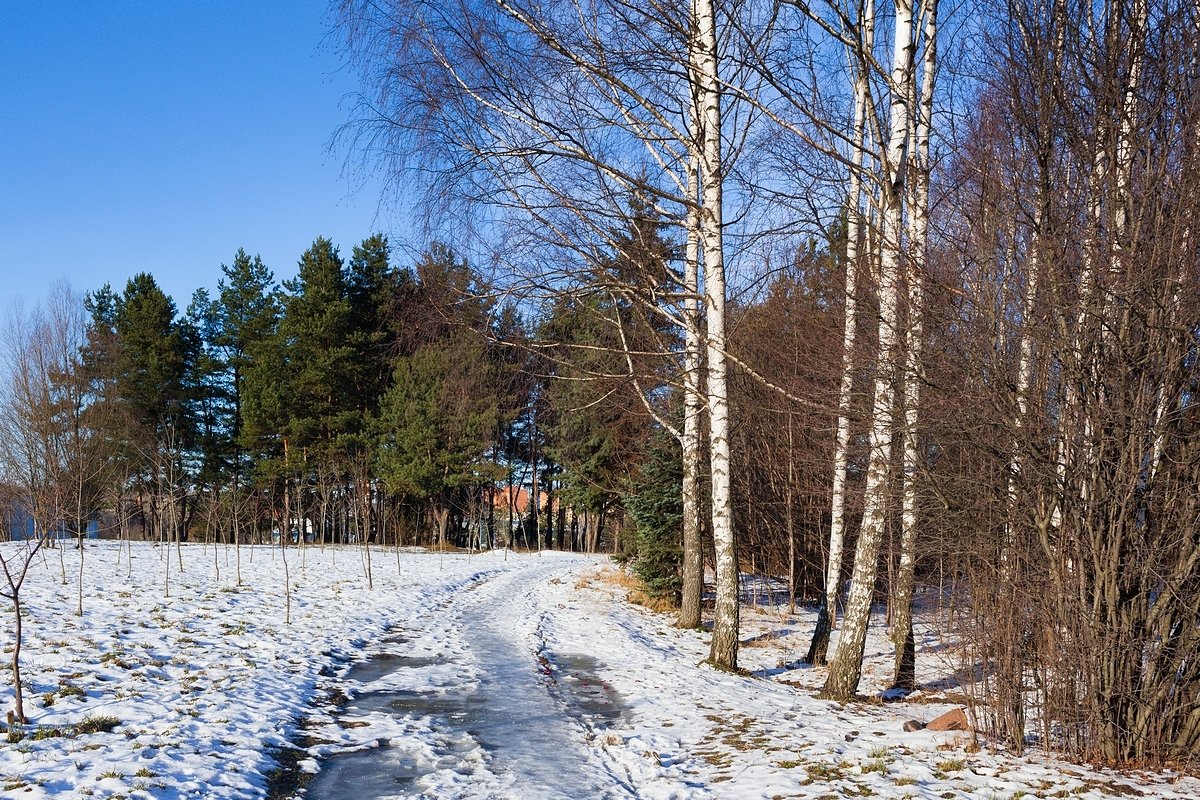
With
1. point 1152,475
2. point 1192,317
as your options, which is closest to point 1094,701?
point 1152,475

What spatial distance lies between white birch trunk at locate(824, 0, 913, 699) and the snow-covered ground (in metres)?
0.63

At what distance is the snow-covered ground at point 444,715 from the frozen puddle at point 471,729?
0.03 m

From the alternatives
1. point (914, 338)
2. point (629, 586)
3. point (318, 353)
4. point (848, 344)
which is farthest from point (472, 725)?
point (318, 353)

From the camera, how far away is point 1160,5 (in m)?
5.50

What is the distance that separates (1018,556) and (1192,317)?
6.50 feet

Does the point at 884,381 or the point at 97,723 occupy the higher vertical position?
the point at 884,381

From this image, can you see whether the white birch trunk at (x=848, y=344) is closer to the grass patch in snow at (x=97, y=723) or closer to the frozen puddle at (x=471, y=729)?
the frozen puddle at (x=471, y=729)

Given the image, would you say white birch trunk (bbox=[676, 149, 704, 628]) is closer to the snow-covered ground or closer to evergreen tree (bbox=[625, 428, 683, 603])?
the snow-covered ground

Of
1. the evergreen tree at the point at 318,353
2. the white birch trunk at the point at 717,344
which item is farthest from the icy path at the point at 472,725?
the evergreen tree at the point at 318,353

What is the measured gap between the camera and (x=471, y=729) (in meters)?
6.64

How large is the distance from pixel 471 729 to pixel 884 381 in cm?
451

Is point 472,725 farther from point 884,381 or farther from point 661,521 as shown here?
point 661,521

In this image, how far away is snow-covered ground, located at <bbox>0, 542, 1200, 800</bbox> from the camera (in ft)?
16.5

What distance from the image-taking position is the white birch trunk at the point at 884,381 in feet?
22.4
